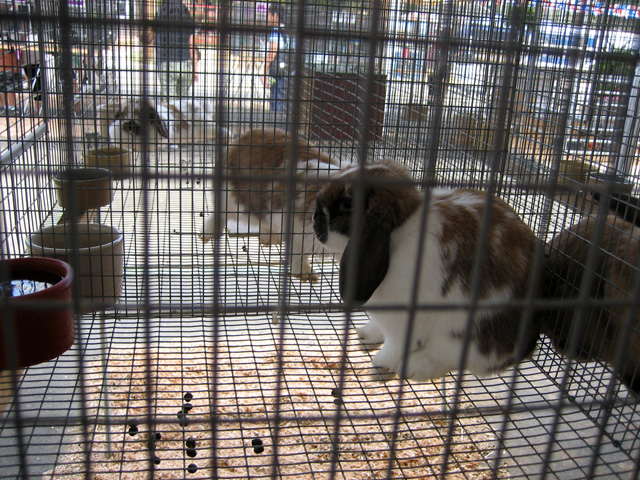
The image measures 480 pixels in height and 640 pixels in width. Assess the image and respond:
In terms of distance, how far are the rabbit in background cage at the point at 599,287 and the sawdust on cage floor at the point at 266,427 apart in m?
0.44

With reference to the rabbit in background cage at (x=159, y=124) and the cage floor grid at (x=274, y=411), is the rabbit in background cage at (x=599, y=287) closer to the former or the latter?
the cage floor grid at (x=274, y=411)

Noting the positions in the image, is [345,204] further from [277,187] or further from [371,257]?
[277,187]

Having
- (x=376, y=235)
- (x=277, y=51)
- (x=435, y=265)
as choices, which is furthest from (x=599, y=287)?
(x=277, y=51)

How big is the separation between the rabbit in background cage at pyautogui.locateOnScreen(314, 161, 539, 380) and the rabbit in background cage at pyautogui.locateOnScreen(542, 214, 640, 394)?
0.17 m

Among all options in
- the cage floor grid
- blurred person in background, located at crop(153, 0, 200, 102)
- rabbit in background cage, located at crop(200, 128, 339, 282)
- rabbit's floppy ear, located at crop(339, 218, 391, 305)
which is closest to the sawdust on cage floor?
the cage floor grid

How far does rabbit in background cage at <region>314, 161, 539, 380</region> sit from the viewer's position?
1.69m

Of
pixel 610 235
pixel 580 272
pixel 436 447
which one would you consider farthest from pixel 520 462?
pixel 610 235

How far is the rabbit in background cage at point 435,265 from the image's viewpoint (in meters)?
1.69

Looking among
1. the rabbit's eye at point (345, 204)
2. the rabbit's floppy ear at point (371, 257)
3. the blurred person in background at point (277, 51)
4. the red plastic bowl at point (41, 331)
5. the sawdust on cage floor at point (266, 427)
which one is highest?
the blurred person in background at point (277, 51)

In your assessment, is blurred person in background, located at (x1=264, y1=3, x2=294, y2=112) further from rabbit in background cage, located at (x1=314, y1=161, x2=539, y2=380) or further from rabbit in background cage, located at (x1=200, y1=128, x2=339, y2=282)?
rabbit in background cage, located at (x1=314, y1=161, x2=539, y2=380)

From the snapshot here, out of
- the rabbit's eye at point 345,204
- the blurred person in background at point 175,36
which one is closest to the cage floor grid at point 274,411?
the rabbit's eye at point 345,204

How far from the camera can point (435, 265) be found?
1750 mm

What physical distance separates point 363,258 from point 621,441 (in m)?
0.95

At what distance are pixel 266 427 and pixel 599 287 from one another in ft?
3.64
